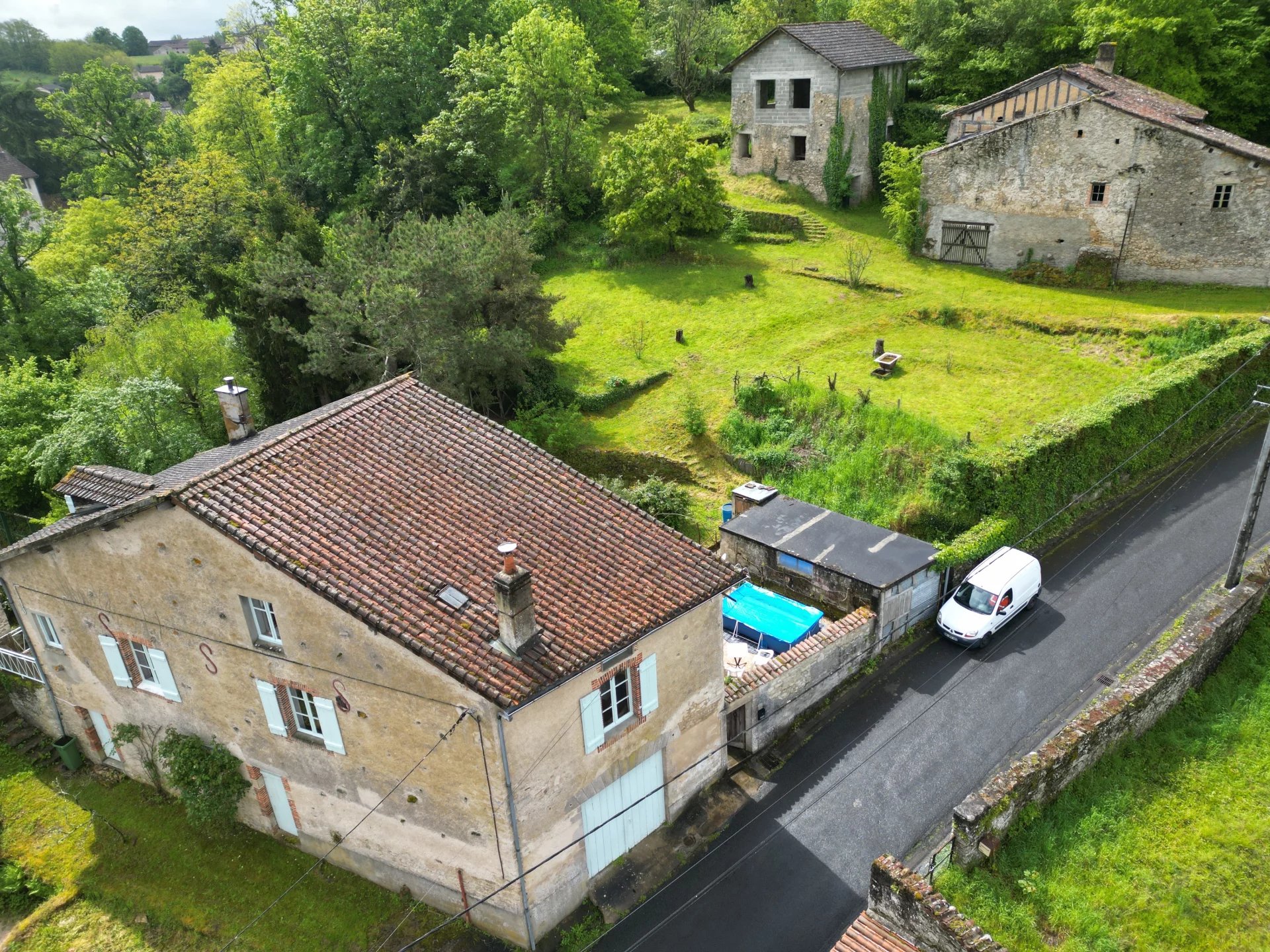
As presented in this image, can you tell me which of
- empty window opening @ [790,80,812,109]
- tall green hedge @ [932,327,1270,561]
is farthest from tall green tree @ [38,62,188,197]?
tall green hedge @ [932,327,1270,561]

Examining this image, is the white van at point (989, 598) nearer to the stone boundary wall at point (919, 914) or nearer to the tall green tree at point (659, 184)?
the stone boundary wall at point (919, 914)

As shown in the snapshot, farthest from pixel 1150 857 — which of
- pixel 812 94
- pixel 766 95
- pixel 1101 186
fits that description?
pixel 766 95

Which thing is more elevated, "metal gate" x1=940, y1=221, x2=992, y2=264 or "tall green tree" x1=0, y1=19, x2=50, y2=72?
"tall green tree" x1=0, y1=19, x2=50, y2=72

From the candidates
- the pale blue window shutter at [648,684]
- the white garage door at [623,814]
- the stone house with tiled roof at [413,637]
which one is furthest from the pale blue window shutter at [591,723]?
the white garage door at [623,814]

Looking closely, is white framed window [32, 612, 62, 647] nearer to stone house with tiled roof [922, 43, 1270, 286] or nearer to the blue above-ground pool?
the blue above-ground pool

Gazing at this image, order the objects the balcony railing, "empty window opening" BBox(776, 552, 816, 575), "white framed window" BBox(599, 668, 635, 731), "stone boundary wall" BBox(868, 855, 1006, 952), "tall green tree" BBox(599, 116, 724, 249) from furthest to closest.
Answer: "tall green tree" BBox(599, 116, 724, 249), "empty window opening" BBox(776, 552, 816, 575), the balcony railing, "white framed window" BBox(599, 668, 635, 731), "stone boundary wall" BBox(868, 855, 1006, 952)
